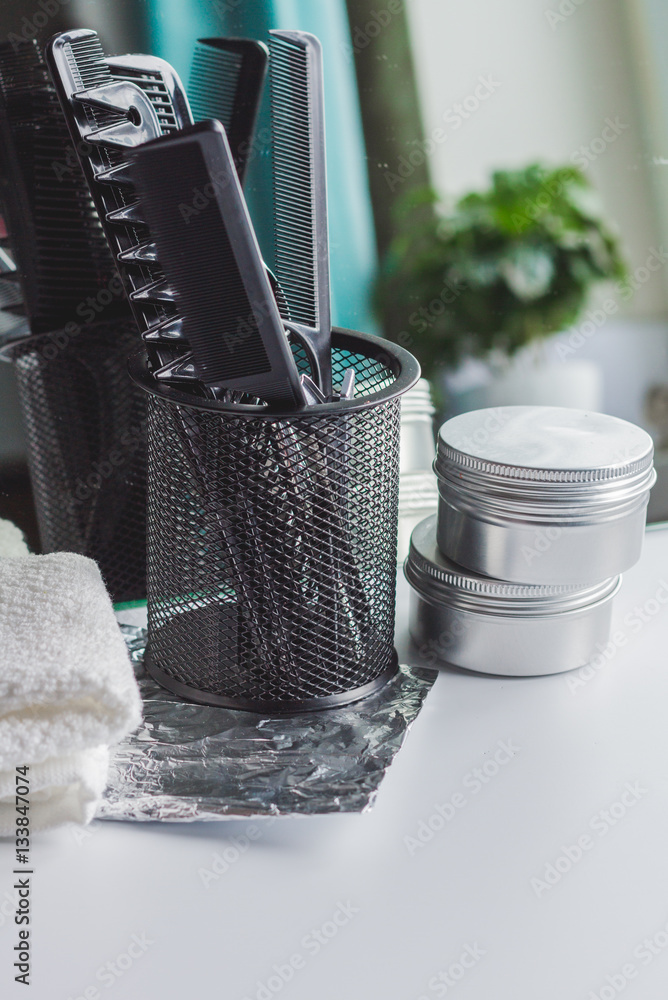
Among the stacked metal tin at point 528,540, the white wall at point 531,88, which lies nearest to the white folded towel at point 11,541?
the stacked metal tin at point 528,540

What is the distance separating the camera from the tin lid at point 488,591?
0.46 metres

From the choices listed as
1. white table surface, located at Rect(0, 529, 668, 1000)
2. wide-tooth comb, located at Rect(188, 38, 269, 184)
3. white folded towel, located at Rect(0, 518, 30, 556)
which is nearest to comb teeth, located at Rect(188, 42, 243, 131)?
wide-tooth comb, located at Rect(188, 38, 269, 184)

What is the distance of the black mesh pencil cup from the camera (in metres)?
0.41

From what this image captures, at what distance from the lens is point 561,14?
622 mm

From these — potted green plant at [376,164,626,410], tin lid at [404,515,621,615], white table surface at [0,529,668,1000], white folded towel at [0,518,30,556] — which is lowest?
white table surface at [0,529,668,1000]

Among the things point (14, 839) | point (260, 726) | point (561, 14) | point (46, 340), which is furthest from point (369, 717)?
point (561, 14)

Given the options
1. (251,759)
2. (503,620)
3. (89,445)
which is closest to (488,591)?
(503,620)

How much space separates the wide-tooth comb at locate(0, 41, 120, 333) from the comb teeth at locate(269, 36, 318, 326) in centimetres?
12

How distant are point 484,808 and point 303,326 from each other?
236mm

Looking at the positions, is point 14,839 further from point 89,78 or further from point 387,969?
point 89,78

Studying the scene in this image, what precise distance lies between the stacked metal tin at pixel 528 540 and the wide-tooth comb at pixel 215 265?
4.5 inches

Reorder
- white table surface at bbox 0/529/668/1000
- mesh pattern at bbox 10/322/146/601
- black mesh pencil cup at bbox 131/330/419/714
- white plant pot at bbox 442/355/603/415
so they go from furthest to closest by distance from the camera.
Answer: white plant pot at bbox 442/355/603/415, mesh pattern at bbox 10/322/146/601, black mesh pencil cup at bbox 131/330/419/714, white table surface at bbox 0/529/668/1000

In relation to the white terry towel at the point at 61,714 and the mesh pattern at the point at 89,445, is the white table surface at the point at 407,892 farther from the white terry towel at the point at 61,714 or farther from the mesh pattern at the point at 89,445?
the mesh pattern at the point at 89,445

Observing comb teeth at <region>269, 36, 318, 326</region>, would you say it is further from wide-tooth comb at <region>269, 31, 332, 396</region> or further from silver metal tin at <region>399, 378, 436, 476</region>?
silver metal tin at <region>399, 378, 436, 476</region>
